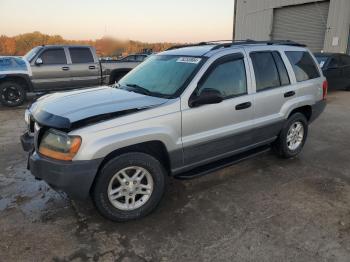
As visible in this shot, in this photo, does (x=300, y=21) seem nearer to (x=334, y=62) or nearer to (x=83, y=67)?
(x=334, y=62)

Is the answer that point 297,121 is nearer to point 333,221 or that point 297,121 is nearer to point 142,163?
point 333,221

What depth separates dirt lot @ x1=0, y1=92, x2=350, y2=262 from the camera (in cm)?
291

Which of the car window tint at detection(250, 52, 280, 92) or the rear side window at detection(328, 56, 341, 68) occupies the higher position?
the car window tint at detection(250, 52, 280, 92)

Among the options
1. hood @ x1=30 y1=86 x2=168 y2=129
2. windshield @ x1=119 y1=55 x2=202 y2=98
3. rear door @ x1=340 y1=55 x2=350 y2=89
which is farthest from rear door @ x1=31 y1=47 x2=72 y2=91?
rear door @ x1=340 y1=55 x2=350 y2=89

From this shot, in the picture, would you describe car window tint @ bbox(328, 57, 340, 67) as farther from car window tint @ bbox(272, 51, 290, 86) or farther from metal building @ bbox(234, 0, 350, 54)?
car window tint @ bbox(272, 51, 290, 86)

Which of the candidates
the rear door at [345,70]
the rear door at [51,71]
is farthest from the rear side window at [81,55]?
the rear door at [345,70]

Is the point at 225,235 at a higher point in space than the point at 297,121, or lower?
lower

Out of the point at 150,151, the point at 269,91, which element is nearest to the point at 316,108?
the point at 269,91

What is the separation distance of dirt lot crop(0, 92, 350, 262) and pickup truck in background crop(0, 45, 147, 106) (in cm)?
560

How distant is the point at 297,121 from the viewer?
5.16m

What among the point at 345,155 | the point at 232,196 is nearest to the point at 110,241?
the point at 232,196

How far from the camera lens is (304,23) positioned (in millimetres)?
17766

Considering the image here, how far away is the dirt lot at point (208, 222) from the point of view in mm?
2914

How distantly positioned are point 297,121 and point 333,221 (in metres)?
2.08
